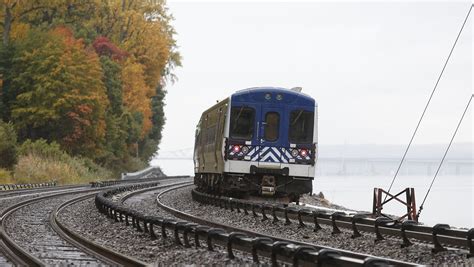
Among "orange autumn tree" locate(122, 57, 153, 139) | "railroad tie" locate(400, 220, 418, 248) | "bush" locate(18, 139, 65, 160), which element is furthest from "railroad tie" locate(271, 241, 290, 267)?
"orange autumn tree" locate(122, 57, 153, 139)

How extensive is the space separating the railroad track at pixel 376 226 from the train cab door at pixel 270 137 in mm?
1529

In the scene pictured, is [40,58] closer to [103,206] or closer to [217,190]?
[217,190]

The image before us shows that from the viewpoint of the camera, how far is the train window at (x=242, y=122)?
72.4 ft

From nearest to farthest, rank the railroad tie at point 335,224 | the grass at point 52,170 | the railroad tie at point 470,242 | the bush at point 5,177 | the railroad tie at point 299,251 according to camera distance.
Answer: the railroad tie at point 299,251 < the railroad tie at point 470,242 < the railroad tie at point 335,224 < the bush at point 5,177 < the grass at point 52,170

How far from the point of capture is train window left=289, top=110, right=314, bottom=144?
72.9 ft

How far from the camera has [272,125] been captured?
73.1ft

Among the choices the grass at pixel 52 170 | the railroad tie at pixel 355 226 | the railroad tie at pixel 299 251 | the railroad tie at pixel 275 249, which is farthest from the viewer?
the grass at pixel 52 170

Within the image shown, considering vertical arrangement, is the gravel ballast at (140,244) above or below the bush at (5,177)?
below

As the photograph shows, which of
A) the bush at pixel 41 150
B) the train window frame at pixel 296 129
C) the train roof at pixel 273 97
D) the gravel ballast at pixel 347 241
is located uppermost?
the train roof at pixel 273 97

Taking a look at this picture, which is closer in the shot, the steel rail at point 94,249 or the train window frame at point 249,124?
the steel rail at point 94,249

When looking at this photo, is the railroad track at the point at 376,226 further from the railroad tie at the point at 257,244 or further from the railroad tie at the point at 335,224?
the railroad tie at the point at 257,244

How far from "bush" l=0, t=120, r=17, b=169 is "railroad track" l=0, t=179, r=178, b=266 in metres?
22.6

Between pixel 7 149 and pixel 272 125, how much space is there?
24663mm

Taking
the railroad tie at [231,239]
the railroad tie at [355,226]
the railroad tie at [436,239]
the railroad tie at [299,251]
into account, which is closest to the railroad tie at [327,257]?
the railroad tie at [299,251]
